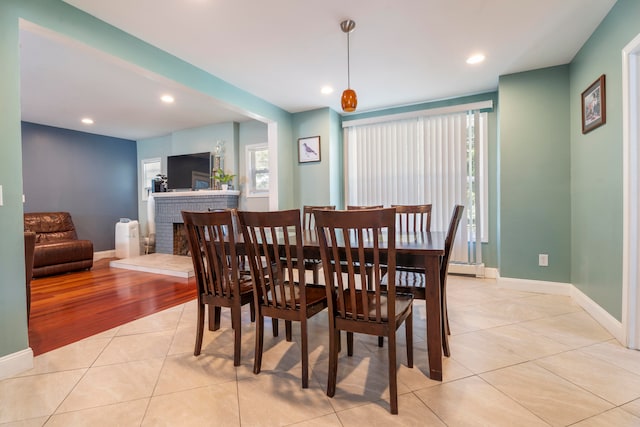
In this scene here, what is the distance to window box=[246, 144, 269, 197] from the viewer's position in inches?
203

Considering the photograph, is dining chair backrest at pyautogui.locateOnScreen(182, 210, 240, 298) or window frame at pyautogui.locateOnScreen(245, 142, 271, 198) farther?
A: window frame at pyautogui.locateOnScreen(245, 142, 271, 198)

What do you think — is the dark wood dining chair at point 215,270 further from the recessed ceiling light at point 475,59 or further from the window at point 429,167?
the window at point 429,167

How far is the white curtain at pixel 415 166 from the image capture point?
13.4ft

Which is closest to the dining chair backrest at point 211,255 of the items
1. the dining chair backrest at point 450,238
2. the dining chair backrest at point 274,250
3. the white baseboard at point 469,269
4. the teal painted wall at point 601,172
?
A: the dining chair backrest at point 274,250

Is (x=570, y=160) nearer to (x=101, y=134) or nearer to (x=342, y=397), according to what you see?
(x=342, y=397)

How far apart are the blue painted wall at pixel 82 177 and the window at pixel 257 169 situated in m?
3.21

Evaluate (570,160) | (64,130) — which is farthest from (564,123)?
(64,130)

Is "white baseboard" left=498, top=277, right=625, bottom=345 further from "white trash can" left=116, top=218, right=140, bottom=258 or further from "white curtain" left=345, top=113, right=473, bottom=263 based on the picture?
"white trash can" left=116, top=218, right=140, bottom=258

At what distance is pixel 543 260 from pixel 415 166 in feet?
6.31

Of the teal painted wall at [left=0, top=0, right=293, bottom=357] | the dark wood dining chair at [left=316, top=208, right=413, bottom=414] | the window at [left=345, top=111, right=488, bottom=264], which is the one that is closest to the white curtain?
the window at [left=345, top=111, right=488, bottom=264]

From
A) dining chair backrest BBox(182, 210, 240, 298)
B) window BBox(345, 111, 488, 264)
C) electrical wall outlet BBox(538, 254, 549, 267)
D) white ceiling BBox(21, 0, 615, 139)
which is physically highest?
white ceiling BBox(21, 0, 615, 139)

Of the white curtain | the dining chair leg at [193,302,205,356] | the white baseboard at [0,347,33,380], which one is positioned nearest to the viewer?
the white baseboard at [0,347,33,380]

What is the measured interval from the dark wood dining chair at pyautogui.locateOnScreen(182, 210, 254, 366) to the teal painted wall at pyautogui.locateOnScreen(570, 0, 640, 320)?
2701 millimetres

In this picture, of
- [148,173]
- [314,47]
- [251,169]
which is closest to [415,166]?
[314,47]
